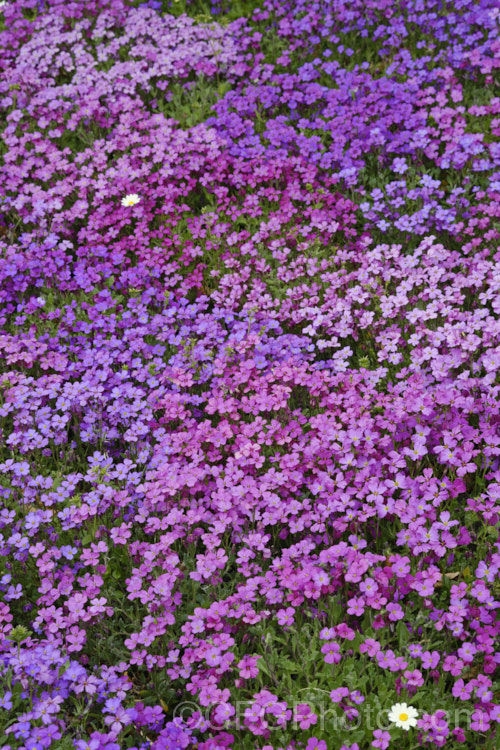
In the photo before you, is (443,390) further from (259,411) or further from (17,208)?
(17,208)

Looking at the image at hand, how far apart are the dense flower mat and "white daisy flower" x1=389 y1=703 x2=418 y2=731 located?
0.4 inches

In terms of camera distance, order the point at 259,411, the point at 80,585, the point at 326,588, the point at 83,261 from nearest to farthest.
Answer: the point at 326,588 < the point at 80,585 < the point at 259,411 < the point at 83,261

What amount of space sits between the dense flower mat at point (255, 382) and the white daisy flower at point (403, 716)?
0.4 inches

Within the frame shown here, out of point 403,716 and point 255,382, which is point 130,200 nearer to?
point 255,382

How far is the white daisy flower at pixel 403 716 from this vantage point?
288cm

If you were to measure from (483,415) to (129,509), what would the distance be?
2.11 meters

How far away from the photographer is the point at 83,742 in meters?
2.98

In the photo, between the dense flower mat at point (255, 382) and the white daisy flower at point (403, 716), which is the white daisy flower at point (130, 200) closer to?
the dense flower mat at point (255, 382)

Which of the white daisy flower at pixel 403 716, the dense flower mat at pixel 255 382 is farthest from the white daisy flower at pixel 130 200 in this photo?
the white daisy flower at pixel 403 716

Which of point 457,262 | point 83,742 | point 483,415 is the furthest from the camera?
point 457,262

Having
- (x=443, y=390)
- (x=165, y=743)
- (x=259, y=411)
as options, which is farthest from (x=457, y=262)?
(x=165, y=743)

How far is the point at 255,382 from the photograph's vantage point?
466cm

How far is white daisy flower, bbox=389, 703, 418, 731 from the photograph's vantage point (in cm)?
288

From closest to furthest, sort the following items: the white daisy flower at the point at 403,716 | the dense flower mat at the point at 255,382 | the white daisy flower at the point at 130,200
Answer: the white daisy flower at the point at 403,716
the dense flower mat at the point at 255,382
the white daisy flower at the point at 130,200
